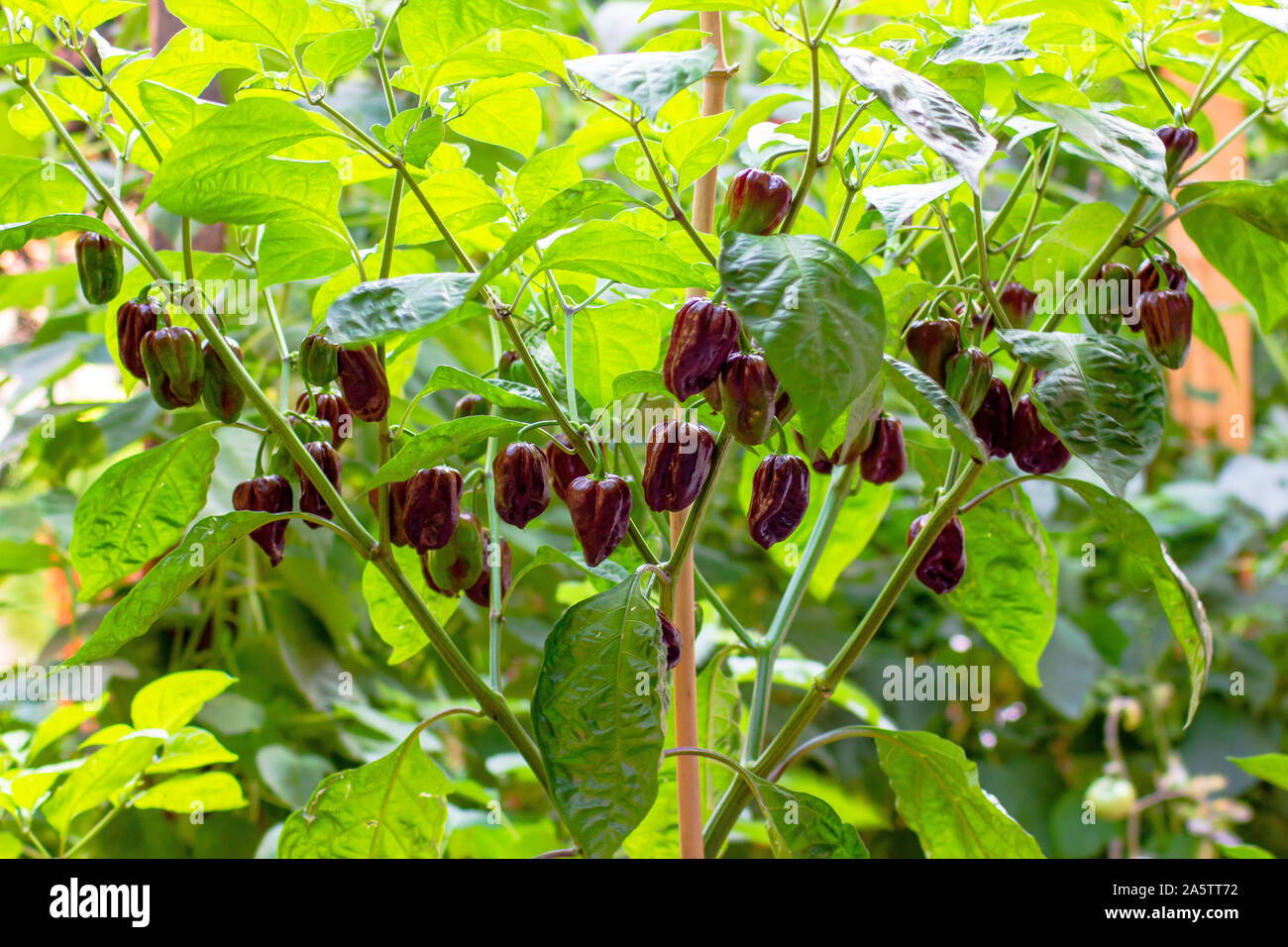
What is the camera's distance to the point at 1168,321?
1.24 feet

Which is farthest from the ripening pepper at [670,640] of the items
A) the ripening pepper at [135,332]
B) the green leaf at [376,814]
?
the ripening pepper at [135,332]

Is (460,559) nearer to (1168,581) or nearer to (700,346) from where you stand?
(700,346)

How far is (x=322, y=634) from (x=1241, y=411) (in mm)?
1291

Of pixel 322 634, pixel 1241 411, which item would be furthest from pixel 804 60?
pixel 1241 411

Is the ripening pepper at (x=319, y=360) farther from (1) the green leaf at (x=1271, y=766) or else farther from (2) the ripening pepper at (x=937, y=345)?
(1) the green leaf at (x=1271, y=766)

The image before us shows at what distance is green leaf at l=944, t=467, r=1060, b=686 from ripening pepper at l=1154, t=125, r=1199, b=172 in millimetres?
149

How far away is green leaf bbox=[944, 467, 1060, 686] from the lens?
477 mm

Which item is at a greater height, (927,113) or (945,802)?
(927,113)

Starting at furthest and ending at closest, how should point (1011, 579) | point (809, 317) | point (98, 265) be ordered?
point (1011, 579)
point (98, 265)
point (809, 317)

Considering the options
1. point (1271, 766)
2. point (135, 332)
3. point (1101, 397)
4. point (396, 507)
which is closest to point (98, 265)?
point (135, 332)

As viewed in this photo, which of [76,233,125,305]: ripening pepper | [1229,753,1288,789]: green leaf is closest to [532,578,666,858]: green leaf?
[76,233,125,305]: ripening pepper

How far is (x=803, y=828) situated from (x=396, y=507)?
19cm
